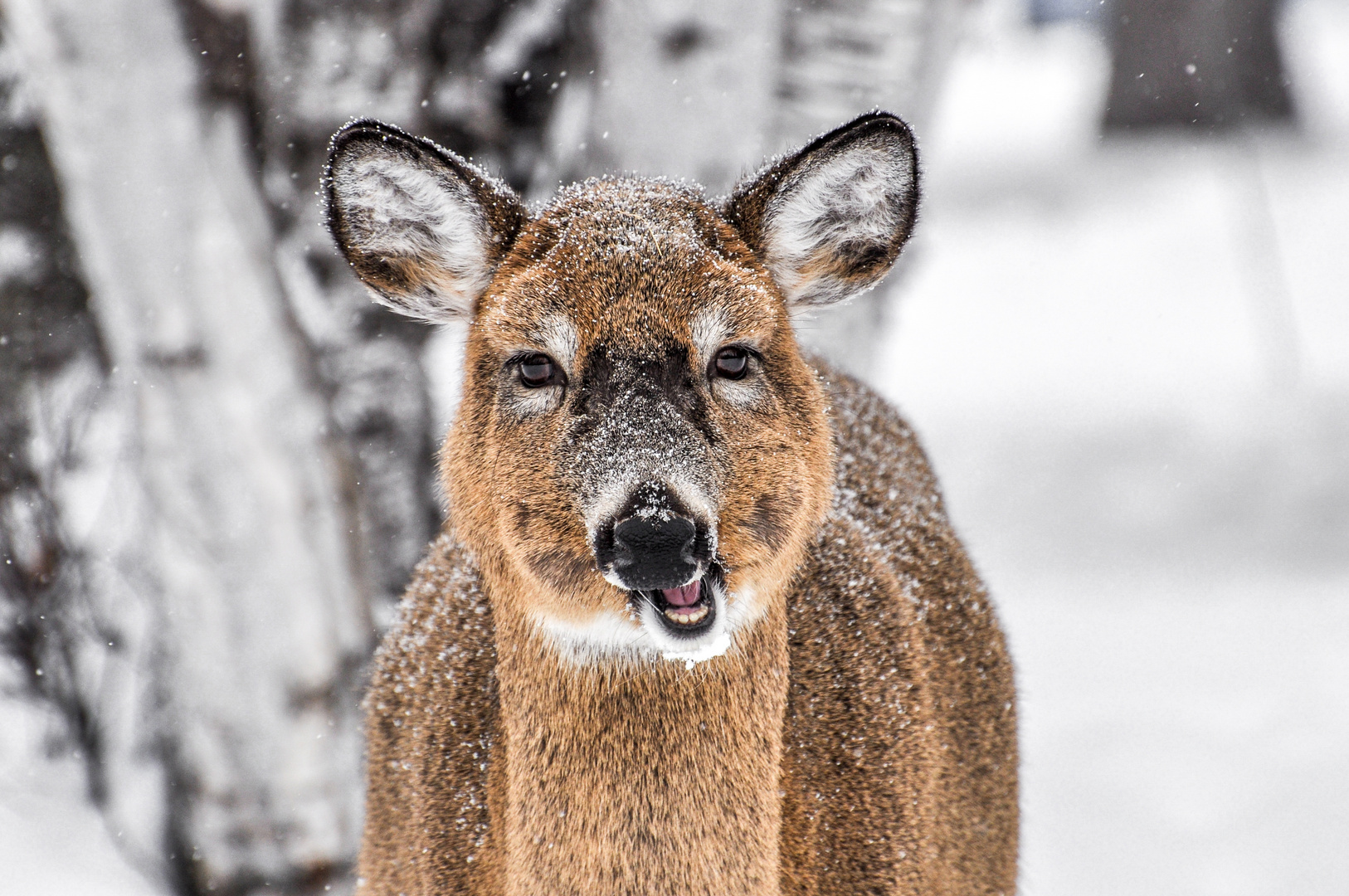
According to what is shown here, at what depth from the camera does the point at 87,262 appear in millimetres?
4953

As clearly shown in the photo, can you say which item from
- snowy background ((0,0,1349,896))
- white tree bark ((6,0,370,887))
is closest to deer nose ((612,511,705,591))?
white tree bark ((6,0,370,887))

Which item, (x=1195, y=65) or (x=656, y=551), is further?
(x=1195, y=65)

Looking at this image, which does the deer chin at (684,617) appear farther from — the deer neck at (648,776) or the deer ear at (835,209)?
the deer ear at (835,209)

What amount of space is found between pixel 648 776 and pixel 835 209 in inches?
47.2

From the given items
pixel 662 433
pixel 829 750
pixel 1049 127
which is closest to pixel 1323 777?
pixel 829 750

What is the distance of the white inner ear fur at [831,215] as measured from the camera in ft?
9.53

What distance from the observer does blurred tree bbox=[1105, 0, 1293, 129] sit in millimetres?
16609

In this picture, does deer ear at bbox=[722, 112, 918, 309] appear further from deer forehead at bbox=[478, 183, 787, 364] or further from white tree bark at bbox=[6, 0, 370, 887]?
white tree bark at bbox=[6, 0, 370, 887]

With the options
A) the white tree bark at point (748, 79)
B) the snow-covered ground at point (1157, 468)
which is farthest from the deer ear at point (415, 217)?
the snow-covered ground at point (1157, 468)

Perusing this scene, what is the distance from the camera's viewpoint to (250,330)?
504 cm

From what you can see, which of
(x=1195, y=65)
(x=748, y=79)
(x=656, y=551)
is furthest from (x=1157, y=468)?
(x=656, y=551)

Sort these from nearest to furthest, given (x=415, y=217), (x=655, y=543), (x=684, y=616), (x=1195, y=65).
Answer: (x=655, y=543) → (x=684, y=616) → (x=415, y=217) → (x=1195, y=65)

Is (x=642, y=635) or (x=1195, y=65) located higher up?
(x=1195, y=65)

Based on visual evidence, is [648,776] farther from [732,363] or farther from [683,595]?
[732,363]
